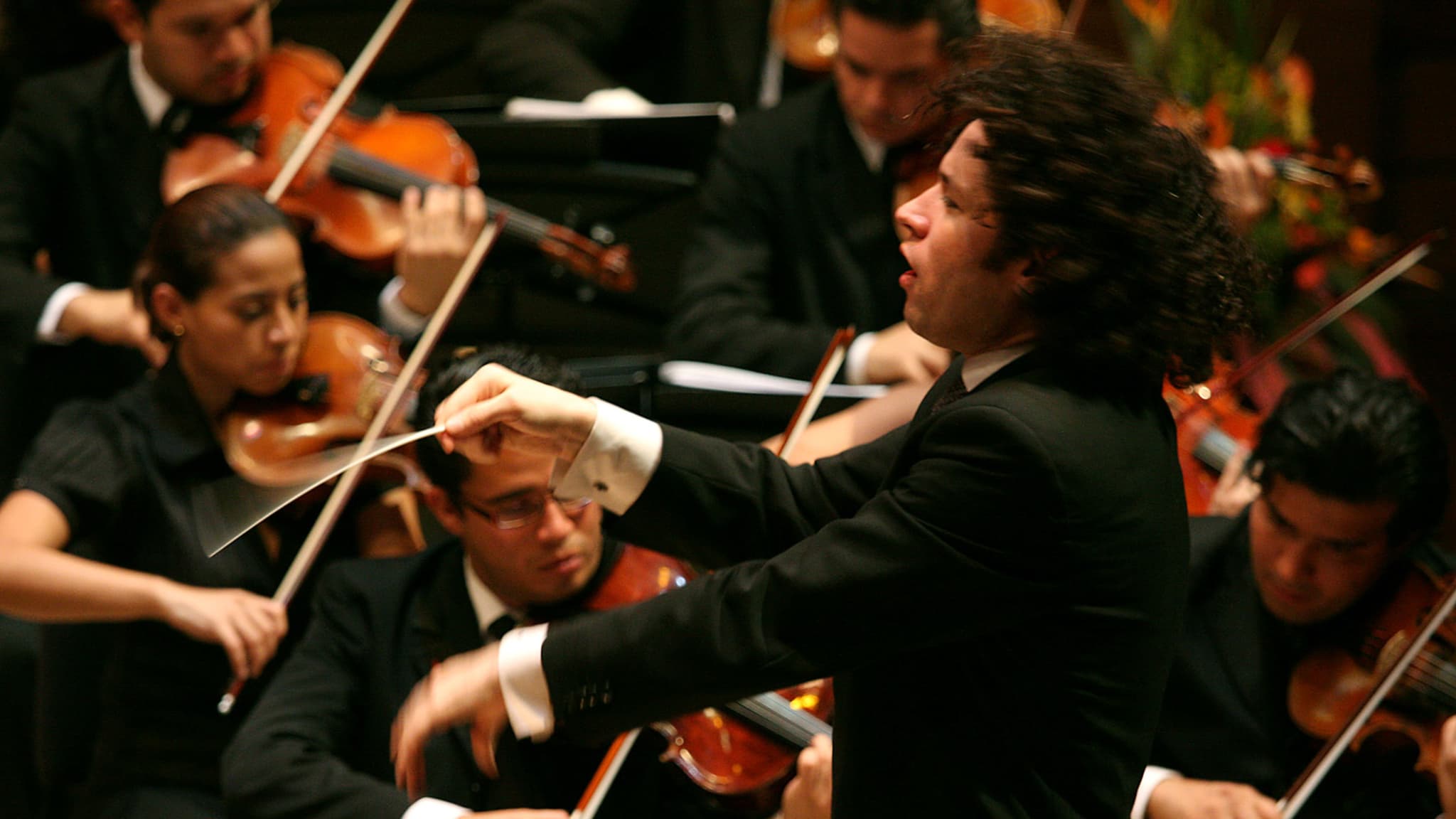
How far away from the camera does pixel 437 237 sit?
2.18 m

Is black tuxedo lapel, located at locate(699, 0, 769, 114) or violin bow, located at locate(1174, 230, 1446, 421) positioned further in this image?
black tuxedo lapel, located at locate(699, 0, 769, 114)

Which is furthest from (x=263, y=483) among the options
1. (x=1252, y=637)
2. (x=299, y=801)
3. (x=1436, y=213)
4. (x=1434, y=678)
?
(x=1436, y=213)

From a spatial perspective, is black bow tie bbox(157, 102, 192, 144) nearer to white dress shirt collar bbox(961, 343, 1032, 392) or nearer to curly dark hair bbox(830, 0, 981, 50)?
curly dark hair bbox(830, 0, 981, 50)

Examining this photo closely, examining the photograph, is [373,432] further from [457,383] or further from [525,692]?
[525,692]

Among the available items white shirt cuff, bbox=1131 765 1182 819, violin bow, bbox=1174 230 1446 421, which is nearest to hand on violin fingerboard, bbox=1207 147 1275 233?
violin bow, bbox=1174 230 1446 421

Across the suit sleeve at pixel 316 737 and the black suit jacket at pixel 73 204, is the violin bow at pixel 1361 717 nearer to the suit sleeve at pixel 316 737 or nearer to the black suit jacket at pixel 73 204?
the suit sleeve at pixel 316 737

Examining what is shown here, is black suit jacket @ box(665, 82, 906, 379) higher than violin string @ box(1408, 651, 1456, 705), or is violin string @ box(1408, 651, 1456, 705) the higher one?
violin string @ box(1408, 651, 1456, 705)

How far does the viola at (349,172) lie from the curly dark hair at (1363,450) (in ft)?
3.26

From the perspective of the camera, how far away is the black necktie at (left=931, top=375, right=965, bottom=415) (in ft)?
3.90

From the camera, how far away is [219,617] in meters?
1.80

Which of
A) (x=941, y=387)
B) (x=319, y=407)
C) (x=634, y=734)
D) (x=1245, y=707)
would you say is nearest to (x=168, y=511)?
(x=319, y=407)

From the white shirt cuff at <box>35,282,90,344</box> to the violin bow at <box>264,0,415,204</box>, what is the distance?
13.4 inches

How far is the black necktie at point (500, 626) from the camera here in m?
1.71

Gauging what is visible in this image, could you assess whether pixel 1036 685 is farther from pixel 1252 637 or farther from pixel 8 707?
pixel 8 707
